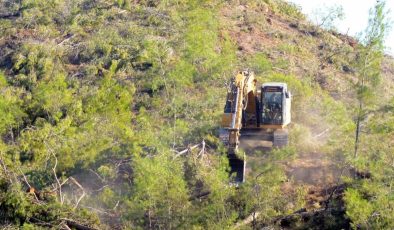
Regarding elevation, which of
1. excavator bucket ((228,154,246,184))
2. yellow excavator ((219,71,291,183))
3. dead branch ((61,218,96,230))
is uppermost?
yellow excavator ((219,71,291,183))

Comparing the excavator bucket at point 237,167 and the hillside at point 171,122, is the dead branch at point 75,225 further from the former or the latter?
the excavator bucket at point 237,167

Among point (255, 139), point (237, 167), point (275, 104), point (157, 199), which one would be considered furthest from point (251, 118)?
point (157, 199)

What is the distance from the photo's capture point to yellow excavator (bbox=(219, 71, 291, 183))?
13234 millimetres

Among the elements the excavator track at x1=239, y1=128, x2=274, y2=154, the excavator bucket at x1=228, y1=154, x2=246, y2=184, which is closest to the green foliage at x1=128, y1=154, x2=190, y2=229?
the excavator bucket at x1=228, y1=154, x2=246, y2=184

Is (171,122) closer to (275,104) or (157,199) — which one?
(275,104)

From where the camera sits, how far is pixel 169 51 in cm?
2139

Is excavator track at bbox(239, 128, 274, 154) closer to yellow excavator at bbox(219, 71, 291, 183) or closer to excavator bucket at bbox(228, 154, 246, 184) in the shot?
yellow excavator at bbox(219, 71, 291, 183)

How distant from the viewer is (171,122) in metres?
16.9

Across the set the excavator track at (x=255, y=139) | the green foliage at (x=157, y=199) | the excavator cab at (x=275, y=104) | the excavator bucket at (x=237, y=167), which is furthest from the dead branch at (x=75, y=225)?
the excavator cab at (x=275, y=104)

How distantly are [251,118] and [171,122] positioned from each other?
2.56 m

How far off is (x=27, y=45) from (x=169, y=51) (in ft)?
17.4

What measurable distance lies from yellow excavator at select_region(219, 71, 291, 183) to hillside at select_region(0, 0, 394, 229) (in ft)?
1.17

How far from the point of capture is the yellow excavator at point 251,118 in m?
13.2

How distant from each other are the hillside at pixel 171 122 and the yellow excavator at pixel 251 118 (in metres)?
0.36
